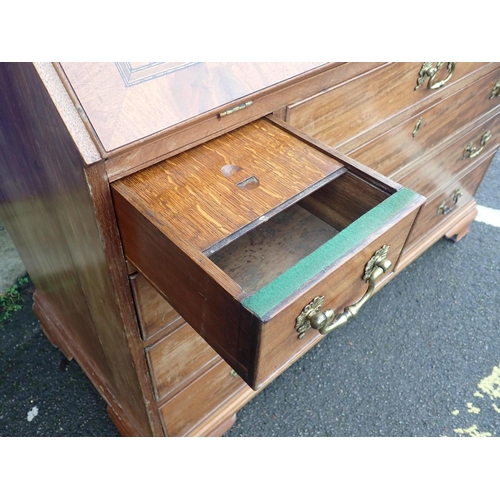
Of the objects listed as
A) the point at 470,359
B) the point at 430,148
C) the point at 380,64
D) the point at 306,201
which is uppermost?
the point at 380,64

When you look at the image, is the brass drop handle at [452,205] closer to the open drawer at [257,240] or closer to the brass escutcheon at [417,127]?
the brass escutcheon at [417,127]

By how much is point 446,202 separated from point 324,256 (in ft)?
4.11

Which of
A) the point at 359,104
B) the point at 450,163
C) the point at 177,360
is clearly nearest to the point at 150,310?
the point at 177,360

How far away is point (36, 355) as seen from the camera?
1385 millimetres

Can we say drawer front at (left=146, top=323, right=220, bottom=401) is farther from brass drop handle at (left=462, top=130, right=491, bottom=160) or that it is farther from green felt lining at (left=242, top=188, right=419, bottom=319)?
brass drop handle at (left=462, top=130, right=491, bottom=160)

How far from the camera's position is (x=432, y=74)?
102 centimetres

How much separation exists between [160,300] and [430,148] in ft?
2.94

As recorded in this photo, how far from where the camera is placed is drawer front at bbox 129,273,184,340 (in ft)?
2.40

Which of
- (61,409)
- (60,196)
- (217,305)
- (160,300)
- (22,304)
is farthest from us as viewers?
(22,304)

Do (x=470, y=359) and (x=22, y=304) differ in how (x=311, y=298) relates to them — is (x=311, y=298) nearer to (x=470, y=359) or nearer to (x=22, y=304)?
(x=470, y=359)

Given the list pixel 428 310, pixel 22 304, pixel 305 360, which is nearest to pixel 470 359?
pixel 428 310

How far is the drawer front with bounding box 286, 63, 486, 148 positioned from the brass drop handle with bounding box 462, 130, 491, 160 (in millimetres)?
481

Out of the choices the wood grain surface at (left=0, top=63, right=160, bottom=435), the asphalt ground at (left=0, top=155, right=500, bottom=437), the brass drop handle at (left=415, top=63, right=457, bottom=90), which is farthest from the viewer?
the asphalt ground at (left=0, top=155, right=500, bottom=437)

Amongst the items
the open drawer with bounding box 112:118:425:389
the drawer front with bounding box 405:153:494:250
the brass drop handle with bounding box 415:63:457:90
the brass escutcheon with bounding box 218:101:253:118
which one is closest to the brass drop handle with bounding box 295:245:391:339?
the open drawer with bounding box 112:118:425:389
